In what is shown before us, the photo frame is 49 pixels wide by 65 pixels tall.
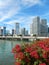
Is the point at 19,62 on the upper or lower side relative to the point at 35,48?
lower

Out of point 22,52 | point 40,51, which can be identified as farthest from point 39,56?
point 22,52

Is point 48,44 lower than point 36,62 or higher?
higher

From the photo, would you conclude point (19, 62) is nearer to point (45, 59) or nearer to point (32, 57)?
point (32, 57)

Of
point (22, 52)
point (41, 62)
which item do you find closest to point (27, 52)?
point (22, 52)

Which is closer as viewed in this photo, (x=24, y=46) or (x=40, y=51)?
(x=40, y=51)

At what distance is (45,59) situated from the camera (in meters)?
8.88

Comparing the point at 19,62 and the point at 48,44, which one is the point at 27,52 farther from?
the point at 48,44

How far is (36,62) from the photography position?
352 inches

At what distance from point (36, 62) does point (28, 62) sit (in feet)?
1.41

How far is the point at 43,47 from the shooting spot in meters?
9.25

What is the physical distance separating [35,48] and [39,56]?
0.70 m

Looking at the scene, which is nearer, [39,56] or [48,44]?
[39,56]

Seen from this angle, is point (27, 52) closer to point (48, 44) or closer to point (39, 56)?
point (39, 56)

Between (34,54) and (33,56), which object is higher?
(34,54)
